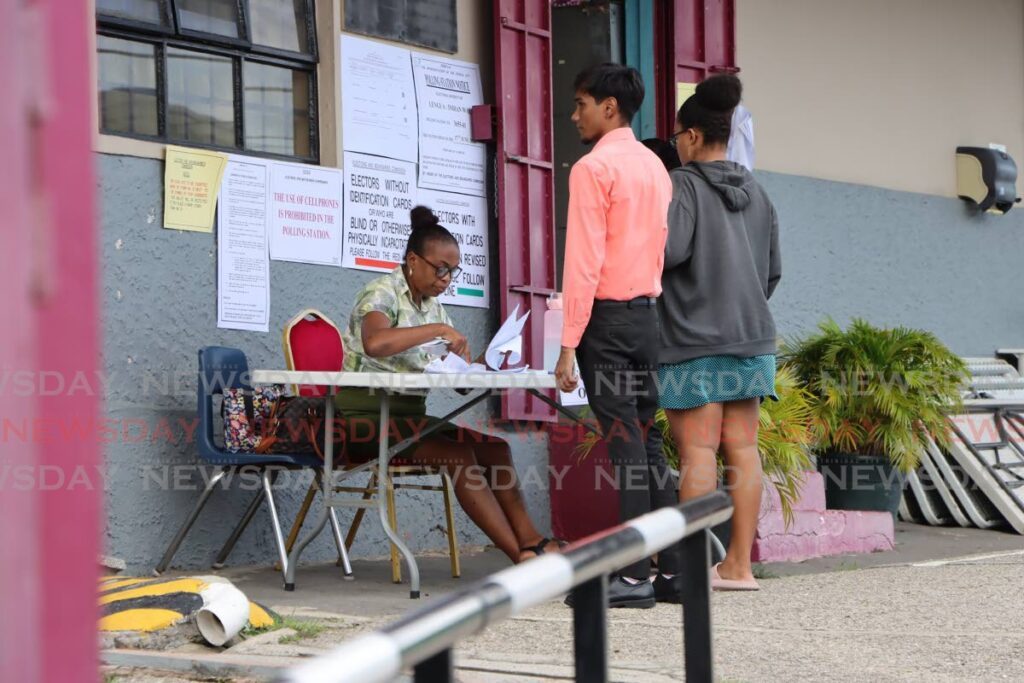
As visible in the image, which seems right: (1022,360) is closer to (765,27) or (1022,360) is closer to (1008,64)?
(1008,64)

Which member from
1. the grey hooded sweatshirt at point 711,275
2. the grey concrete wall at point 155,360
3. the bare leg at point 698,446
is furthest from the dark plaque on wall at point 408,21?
the bare leg at point 698,446

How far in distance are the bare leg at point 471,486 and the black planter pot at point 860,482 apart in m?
2.74

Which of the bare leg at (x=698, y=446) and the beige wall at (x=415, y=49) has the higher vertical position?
the beige wall at (x=415, y=49)

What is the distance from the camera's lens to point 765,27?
8.99 m

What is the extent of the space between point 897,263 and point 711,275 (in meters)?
5.19

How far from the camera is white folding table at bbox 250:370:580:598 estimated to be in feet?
16.7

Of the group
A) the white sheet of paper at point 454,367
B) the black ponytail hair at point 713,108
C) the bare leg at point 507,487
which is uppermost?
the black ponytail hair at point 713,108

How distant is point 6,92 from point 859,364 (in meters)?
7.51

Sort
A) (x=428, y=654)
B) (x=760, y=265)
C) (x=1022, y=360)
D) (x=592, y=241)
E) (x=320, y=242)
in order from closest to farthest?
(x=428, y=654)
(x=592, y=241)
(x=760, y=265)
(x=320, y=242)
(x=1022, y=360)

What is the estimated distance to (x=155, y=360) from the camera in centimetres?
Result: 584

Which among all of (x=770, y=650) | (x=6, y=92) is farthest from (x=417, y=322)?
(x=6, y=92)

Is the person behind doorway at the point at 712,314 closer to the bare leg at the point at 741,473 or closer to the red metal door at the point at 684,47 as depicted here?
the bare leg at the point at 741,473

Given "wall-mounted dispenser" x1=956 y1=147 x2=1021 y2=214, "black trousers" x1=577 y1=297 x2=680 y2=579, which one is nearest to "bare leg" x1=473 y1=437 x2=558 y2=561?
"black trousers" x1=577 y1=297 x2=680 y2=579

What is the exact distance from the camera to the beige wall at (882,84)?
9023mm
